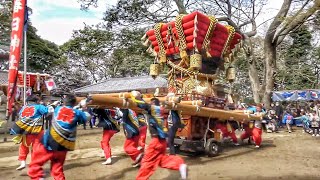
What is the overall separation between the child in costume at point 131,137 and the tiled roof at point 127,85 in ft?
47.8

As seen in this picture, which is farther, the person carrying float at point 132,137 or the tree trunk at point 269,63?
the tree trunk at point 269,63

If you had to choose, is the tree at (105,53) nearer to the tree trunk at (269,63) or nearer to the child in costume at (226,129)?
the tree trunk at (269,63)

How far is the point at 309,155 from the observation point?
909cm

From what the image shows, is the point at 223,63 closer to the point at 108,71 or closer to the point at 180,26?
the point at 180,26

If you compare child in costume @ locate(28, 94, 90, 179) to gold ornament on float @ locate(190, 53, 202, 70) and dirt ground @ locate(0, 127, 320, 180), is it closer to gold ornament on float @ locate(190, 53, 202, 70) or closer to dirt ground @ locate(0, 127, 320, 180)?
dirt ground @ locate(0, 127, 320, 180)

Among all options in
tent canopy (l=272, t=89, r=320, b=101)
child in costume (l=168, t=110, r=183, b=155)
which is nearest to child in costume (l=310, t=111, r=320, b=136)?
tent canopy (l=272, t=89, r=320, b=101)

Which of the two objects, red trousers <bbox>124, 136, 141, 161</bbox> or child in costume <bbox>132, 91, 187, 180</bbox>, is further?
red trousers <bbox>124, 136, 141, 161</bbox>

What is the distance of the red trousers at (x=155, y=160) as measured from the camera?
16.9 ft

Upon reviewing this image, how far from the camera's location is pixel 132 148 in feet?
23.3

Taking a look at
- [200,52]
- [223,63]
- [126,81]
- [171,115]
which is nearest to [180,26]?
[200,52]

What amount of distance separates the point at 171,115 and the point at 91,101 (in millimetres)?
2547

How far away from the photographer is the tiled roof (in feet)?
74.7

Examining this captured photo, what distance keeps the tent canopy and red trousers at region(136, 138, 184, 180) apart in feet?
55.0

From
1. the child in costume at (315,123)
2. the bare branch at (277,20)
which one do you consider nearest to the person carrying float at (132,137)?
the child in costume at (315,123)
